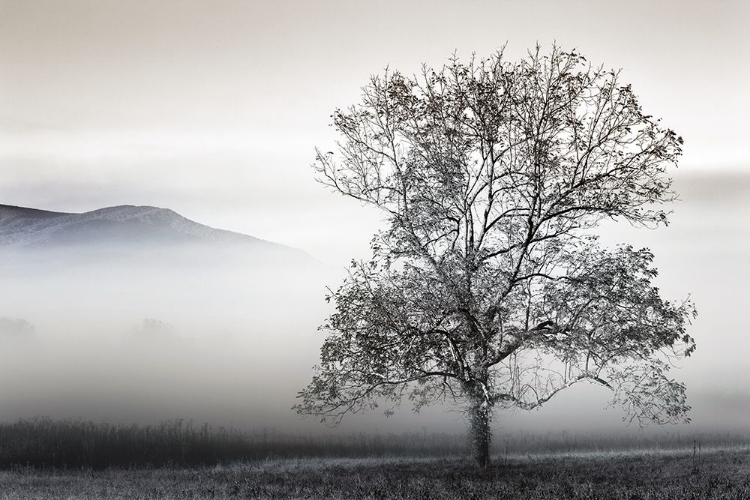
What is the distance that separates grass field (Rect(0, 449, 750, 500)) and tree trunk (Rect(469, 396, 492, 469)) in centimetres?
59

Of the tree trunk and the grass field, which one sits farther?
the tree trunk

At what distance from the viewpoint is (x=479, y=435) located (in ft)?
75.7

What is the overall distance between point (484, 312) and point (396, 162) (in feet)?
18.5

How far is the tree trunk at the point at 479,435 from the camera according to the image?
74.0 feet

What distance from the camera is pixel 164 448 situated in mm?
33000

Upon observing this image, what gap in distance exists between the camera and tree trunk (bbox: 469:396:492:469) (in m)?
22.5

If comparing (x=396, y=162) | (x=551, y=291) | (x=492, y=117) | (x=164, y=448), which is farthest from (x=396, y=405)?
(x=164, y=448)

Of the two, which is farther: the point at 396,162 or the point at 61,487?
the point at 396,162

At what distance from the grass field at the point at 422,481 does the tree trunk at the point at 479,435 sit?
59 centimetres

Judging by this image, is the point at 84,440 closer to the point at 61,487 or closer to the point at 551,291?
the point at 61,487

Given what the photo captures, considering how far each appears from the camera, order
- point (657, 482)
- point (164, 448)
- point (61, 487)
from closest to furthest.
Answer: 1. point (657, 482)
2. point (61, 487)
3. point (164, 448)

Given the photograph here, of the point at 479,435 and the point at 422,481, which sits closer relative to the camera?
the point at 422,481

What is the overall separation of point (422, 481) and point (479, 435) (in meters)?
4.93

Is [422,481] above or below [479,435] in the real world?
below
